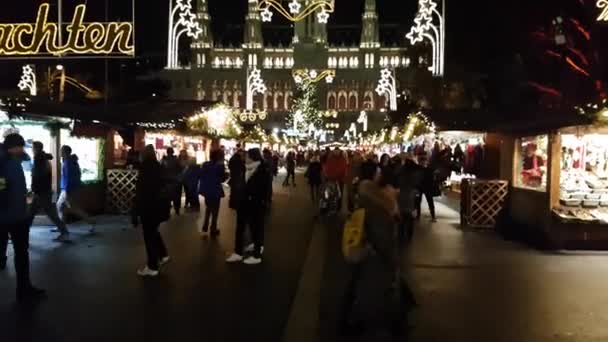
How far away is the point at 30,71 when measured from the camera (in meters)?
31.1

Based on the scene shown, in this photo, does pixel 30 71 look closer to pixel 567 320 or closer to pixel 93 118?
pixel 93 118

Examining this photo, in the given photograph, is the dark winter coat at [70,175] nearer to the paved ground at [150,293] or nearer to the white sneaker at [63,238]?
the paved ground at [150,293]

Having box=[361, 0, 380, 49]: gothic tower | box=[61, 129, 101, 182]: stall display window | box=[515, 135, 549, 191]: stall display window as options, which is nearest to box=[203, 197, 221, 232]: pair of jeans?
box=[61, 129, 101, 182]: stall display window

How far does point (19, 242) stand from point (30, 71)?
82.3 feet

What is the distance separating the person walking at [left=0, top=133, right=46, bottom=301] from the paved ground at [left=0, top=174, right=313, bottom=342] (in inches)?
8.8

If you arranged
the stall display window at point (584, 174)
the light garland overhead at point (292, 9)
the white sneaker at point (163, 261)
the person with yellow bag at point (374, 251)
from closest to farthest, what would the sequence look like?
the person with yellow bag at point (374, 251), the white sneaker at point (163, 261), the stall display window at point (584, 174), the light garland overhead at point (292, 9)

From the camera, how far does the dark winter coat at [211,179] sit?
13406 millimetres

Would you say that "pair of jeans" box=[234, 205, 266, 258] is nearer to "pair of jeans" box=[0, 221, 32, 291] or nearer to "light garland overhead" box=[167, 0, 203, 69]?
"pair of jeans" box=[0, 221, 32, 291]

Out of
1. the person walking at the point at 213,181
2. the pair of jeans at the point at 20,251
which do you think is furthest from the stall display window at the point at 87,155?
the pair of jeans at the point at 20,251

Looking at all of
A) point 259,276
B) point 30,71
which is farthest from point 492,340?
point 30,71

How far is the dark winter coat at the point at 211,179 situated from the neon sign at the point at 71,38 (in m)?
7.20

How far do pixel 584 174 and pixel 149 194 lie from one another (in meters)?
7.88

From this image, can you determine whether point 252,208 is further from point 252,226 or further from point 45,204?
point 45,204

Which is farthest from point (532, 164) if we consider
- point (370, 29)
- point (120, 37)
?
point (370, 29)
